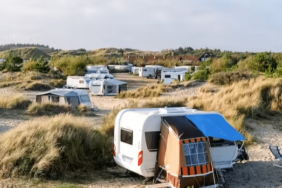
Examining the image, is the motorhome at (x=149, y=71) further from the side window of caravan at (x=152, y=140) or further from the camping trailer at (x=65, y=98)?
the side window of caravan at (x=152, y=140)

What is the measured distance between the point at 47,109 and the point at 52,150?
9772 millimetres

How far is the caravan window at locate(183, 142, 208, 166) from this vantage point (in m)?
7.41

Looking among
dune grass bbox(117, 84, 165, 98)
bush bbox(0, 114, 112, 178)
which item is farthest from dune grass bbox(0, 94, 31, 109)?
dune grass bbox(117, 84, 165, 98)

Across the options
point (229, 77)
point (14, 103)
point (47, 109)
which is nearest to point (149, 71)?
point (229, 77)

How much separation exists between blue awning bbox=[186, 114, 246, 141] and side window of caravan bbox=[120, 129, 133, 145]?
1300 mm

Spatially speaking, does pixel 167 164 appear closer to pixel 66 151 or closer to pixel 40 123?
pixel 66 151

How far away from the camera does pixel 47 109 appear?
1808 cm

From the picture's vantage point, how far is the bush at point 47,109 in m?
17.4

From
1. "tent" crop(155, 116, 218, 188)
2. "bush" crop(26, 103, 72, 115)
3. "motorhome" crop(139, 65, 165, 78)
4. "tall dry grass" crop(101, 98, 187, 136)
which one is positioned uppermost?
"tent" crop(155, 116, 218, 188)

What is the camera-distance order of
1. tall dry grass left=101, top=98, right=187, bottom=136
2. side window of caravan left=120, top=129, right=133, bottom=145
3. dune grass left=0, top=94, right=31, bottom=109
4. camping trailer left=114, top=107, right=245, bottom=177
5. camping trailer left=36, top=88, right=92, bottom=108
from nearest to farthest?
camping trailer left=114, top=107, right=245, bottom=177 → side window of caravan left=120, top=129, right=133, bottom=145 → tall dry grass left=101, top=98, right=187, bottom=136 → dune grass left=0, top=94, right=31, bottom=109 → camping trailer left=36, top=88, right=92, bottom=108

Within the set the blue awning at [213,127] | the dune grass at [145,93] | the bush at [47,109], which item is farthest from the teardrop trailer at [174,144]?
the dune grass at [145,93]

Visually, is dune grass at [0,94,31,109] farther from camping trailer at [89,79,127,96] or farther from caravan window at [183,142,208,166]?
caravan window at [183,142,208,166]

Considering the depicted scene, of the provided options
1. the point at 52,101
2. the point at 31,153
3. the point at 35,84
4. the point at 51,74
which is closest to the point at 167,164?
the point at 31,153

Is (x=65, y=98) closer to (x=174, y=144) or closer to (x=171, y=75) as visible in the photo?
(x=174, y=144)
